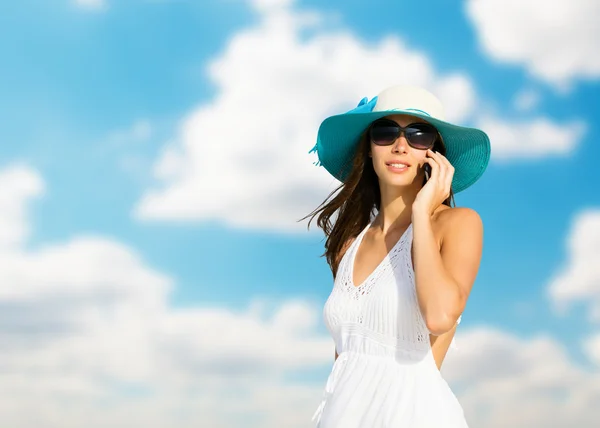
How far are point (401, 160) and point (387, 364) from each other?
1.32 m

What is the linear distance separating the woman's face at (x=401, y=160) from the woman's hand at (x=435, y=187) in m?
0.14

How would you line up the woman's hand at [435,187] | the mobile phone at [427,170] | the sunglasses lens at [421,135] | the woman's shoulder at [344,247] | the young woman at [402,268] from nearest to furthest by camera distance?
1. the young woman at [402,268]
2. the woman's hand at [435,187]
3. the sunglasses lens at [421,135]
4. the mobile phone at [427,170]
5. the woman's shoulder at [344,247]

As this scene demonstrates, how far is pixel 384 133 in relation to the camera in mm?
5133

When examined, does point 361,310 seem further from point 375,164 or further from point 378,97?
point 378,97

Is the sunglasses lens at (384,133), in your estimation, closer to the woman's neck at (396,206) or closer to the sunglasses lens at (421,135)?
the sunglasses lens at (421,135)

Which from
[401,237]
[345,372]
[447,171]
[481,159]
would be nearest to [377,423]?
Result: [345,372]

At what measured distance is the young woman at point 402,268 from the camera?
4.47 metres

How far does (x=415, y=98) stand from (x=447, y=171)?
1.95 ft

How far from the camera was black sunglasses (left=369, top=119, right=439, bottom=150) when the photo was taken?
5.05 meters

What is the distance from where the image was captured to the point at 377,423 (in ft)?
14.8

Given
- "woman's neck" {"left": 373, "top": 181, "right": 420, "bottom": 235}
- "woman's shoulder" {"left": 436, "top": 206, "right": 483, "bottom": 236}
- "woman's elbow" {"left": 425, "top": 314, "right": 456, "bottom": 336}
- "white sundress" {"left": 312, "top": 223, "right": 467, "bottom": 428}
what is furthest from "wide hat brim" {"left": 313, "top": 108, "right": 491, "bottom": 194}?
"woman's elbow" {"left": 425, "top": 314, "right": 456, "bottom": 336}

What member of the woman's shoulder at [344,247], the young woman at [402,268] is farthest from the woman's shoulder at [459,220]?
the woman's shoulder at [344,247]

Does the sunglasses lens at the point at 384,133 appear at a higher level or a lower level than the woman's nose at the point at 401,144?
higher

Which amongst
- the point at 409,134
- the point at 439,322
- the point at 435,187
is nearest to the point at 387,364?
the point at 439,322
